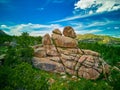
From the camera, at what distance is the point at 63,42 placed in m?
82.3

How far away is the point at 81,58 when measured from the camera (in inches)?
2997

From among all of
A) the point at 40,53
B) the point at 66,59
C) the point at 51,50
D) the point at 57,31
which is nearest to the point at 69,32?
the point at 57,31

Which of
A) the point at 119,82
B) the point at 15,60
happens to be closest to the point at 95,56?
the point at 15,60

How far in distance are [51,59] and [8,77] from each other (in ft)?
156

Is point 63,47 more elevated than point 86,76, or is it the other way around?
point 63,47

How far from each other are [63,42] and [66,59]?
8.70m

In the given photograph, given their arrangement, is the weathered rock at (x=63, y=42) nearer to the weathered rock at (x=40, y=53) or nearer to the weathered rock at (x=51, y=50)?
the weathered rock at (x=51, y=50)

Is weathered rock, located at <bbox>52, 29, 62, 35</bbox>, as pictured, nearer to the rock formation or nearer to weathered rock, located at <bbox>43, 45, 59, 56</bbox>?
the rock formation

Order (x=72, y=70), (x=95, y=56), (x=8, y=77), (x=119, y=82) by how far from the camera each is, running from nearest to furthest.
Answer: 1. (x=8, y=77)
2. (x=119, y=82)
3. (x=72, y=70)
4. (x=95, y=56)

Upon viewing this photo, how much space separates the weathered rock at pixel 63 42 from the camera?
3236 inches

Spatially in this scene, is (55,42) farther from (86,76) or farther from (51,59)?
(86,76)

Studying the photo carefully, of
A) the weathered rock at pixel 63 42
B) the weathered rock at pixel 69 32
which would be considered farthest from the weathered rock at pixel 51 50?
the weathered rock at pixel 69 32

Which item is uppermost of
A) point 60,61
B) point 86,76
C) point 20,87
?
point 20,87

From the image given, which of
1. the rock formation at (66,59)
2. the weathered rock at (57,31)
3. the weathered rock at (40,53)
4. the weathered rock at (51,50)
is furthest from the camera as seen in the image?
the weathered rock at (57,31)
